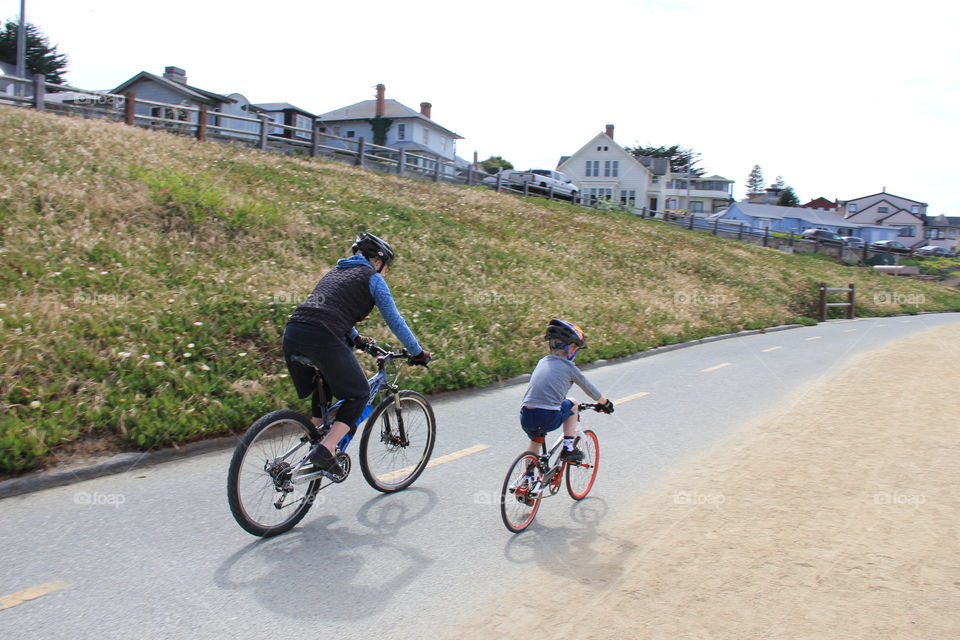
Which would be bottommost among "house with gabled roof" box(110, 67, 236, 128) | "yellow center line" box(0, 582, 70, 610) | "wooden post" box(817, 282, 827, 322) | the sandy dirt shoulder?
"yellow center line" box(0, 582, 70, 610)

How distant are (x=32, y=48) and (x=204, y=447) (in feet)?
213

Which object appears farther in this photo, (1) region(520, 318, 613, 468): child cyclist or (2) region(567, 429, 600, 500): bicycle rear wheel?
(2) region(567, 429, 600, 500): bicycle rear wheel

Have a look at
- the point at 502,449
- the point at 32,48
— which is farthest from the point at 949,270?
the point at 32,48

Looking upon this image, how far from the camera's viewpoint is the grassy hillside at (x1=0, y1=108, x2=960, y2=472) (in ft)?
22.9

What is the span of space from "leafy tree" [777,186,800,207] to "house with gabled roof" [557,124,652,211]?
5197 centimetres

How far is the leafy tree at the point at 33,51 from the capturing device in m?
55.5

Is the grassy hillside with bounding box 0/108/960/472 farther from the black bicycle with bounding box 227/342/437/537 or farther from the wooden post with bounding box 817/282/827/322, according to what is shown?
the black bicycle with bounding box 227/342/437/537

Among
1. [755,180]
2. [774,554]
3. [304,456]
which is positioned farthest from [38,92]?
[755,180]

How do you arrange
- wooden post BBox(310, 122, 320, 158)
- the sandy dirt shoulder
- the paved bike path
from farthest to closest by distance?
wooden post BBox(310, 122, 320, 158) < the sandy dirt shoulder < the paved bike path

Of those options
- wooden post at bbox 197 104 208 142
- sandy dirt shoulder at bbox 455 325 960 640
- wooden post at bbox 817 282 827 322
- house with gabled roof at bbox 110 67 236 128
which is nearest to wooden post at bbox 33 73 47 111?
wooden post at bbox 197 104 208 142

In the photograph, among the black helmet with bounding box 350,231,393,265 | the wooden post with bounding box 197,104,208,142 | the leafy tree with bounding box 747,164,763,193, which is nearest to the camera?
the black helmet with bounding box 350,231,393,265

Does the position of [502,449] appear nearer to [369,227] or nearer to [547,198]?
[369,227]

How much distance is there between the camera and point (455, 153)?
247 feet

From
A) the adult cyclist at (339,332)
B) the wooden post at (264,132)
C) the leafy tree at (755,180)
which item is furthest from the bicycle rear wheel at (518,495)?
the leafy tree at (755,180)
